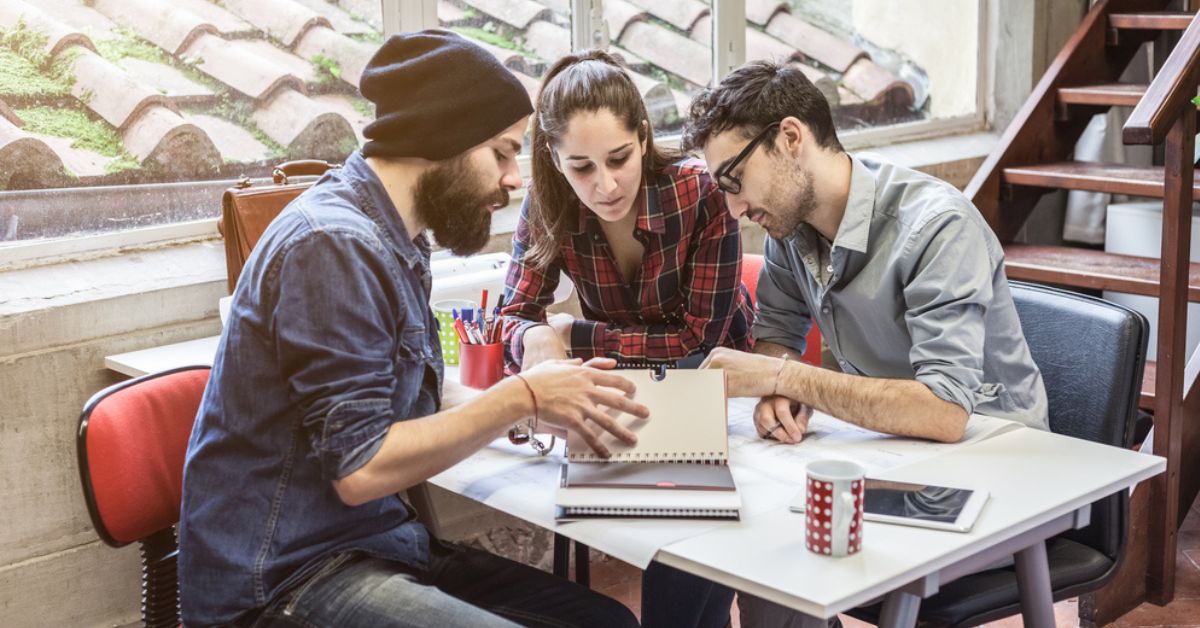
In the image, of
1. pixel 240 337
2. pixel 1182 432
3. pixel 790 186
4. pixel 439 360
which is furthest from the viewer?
pixel 1182 432

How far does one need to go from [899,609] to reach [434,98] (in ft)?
3.22

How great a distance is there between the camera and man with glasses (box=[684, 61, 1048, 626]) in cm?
213

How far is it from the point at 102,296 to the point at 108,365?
0.51ft

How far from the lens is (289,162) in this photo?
3191mm

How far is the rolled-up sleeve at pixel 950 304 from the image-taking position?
6.95ft

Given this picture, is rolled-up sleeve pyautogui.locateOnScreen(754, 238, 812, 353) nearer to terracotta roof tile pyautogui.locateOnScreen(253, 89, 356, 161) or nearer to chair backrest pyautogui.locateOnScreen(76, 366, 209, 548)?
chair backrest pyautogui.locateOnScreen(76, 366, 209, 548)

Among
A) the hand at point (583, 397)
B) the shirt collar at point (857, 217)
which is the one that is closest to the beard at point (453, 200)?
the hand at point (583, 397)

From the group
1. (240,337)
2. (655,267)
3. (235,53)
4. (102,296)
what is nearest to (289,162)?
(235,53)

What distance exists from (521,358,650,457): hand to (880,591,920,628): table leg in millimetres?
467

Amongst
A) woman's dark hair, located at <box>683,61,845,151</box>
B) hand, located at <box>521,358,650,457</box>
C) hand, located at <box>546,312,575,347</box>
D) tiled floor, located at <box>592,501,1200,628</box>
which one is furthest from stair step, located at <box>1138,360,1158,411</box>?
hand, located at <box>521,358,650,457</box>

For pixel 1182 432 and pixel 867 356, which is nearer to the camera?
pixel 867 356

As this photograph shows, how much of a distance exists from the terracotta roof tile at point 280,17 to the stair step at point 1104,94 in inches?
105

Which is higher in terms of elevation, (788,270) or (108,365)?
(788,270)

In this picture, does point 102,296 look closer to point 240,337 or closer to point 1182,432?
point 240,337
